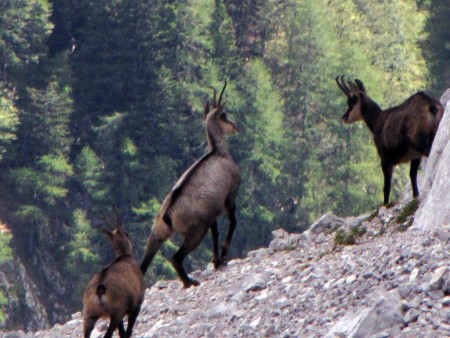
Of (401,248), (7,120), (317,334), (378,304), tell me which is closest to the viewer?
(378,304)

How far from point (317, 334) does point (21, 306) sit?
50.2 metres

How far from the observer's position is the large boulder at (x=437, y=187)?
52.1 ft

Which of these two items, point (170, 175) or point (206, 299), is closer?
point (206, 299)

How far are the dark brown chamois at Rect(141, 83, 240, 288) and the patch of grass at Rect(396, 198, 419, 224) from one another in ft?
7.51

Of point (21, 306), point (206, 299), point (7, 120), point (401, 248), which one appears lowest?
point (21, 306)

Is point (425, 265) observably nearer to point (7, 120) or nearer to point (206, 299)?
point (206, 299)

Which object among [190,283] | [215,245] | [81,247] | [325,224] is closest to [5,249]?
[81,247]

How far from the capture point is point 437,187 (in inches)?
645

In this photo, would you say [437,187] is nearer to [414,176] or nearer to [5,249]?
[414,176]

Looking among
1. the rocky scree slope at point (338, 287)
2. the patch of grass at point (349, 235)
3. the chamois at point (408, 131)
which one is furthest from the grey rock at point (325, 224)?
the patch of grass at point (349, 235)

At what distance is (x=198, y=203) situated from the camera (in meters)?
18.7

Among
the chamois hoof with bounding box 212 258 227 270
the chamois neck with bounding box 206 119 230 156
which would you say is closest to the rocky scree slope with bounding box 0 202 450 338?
the chamois hoof with bounding box 212 258 227 270

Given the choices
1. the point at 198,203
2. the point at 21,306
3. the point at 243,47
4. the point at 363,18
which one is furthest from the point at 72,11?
the point at 198,203

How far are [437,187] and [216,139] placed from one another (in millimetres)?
4333
